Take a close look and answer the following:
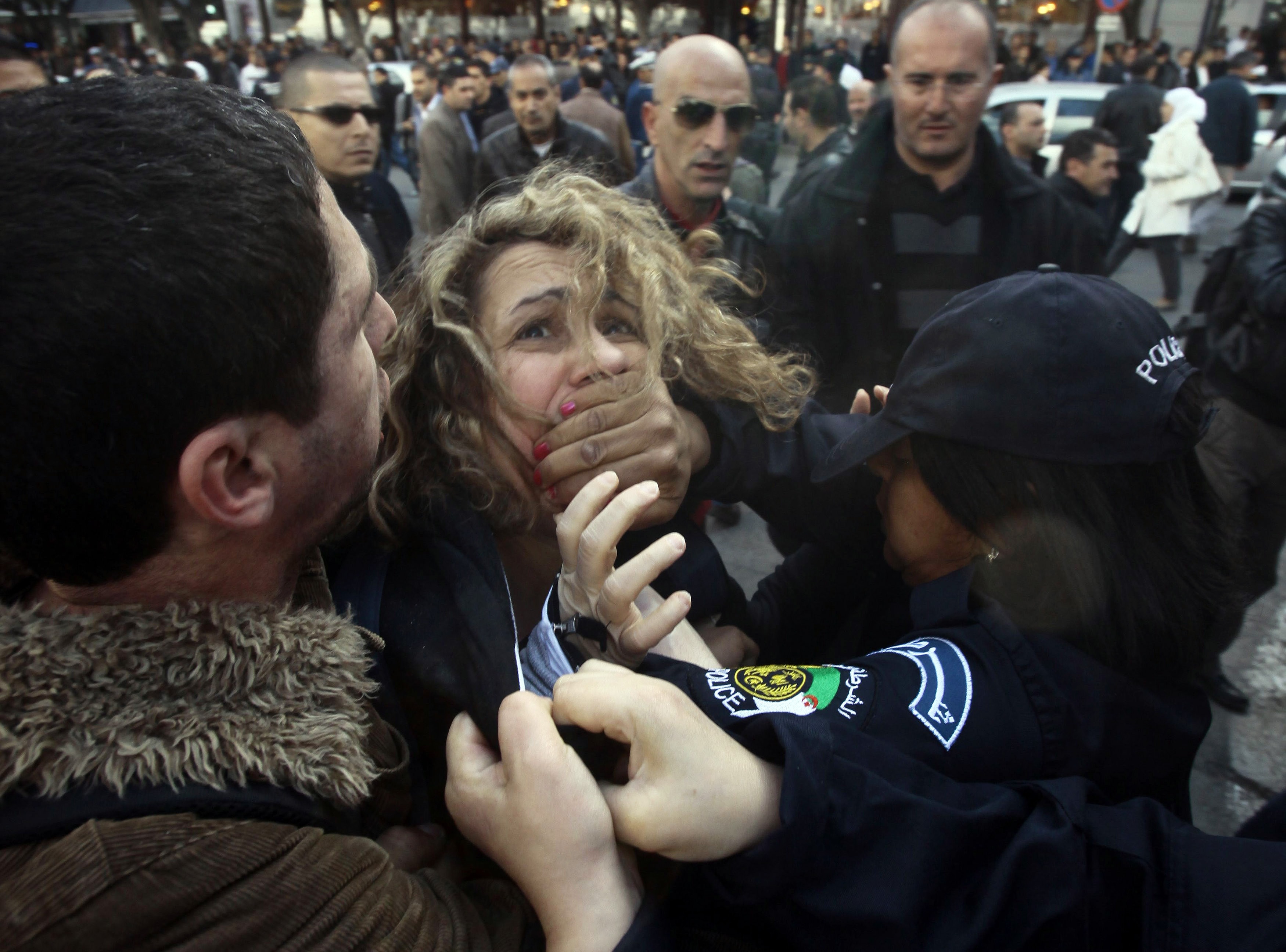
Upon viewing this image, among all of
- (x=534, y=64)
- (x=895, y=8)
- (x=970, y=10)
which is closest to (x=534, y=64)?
(x=534, y=64)

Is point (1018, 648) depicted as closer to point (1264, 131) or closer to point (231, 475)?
point (231, 475)

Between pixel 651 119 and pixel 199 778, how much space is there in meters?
3.58

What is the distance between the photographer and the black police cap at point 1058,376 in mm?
1140

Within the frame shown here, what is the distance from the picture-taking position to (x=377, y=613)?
123 cm

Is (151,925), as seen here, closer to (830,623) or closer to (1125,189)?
(830,623)

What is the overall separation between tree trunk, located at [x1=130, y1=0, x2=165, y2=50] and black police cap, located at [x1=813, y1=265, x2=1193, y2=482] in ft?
94.1

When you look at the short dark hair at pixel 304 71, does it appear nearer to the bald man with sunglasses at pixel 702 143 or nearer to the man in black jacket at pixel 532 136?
the man in black jacket at pixel 532 136

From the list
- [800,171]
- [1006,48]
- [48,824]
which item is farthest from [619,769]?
[1006,48]

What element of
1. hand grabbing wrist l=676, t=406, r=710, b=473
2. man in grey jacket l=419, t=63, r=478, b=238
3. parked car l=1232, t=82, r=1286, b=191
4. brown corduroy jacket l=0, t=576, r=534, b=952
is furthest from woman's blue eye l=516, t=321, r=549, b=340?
parked car l=1232, t=82, r=1286, b=191

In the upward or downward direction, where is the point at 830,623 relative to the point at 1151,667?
downward

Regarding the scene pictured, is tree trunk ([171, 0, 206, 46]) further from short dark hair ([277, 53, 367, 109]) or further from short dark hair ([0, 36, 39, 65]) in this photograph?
short dark hair ([0, 36, 39, 65])

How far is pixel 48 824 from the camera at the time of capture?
0.78m

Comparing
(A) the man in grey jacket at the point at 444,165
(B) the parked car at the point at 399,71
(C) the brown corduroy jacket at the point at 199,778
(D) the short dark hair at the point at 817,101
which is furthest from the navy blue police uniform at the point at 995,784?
(B) the parked car at the point at 399,71

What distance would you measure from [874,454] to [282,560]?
36.0 inches
